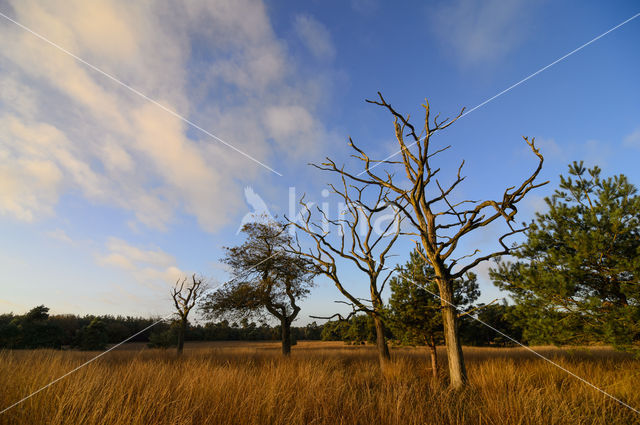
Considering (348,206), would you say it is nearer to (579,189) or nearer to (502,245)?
(502,245)

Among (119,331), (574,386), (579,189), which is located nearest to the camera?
(574,386)

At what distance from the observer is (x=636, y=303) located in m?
7.16

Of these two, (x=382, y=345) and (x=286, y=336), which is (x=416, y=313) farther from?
(x=286, y=336)

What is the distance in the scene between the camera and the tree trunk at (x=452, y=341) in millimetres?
5410

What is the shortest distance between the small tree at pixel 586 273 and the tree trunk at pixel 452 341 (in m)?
4.27

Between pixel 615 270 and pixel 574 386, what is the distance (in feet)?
11.1

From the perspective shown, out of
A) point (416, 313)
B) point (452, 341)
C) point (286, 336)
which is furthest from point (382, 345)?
point (286, 336)

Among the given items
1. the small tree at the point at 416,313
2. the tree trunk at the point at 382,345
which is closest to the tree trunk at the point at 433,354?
the small tree at the point at 416,313

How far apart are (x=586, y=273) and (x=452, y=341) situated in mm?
6242

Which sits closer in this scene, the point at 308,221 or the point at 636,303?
the point at 636,303

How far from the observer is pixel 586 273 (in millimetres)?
8281

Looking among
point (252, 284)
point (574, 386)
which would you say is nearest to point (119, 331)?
point (252, 284)

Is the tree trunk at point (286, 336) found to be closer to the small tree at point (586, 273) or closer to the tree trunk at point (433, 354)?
the tree trunk at point (433, 354)

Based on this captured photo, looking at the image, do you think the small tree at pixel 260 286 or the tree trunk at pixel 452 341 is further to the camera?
the small tree at pixel 260 286
